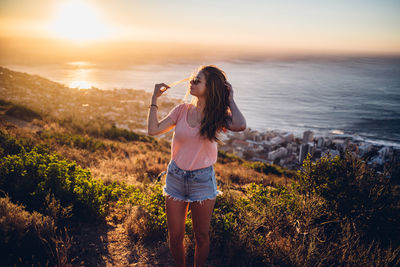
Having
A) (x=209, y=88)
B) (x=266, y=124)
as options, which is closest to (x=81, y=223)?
(x=209, y=88)

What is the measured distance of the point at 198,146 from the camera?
1.87 meters

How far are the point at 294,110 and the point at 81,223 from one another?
3529cm

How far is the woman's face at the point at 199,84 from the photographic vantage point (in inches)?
75.8

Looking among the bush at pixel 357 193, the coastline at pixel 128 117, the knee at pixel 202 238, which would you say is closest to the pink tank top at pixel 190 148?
the knee at pixel 202 238

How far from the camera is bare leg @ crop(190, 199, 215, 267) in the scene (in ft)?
6.19

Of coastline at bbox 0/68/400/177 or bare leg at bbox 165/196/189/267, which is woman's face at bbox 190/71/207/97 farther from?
coastline at bbox 0/68/400/177

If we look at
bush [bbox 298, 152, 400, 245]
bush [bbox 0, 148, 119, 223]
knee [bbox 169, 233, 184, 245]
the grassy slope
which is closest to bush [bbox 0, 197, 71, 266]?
the grassy slope

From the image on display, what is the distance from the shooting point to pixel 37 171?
10.2 ft

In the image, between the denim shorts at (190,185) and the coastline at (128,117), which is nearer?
the denim shorts at (190,185)

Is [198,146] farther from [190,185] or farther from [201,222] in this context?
[201,222]

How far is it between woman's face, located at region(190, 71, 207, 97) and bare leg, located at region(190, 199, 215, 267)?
3.08 ft

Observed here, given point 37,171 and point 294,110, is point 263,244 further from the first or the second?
point 294,110

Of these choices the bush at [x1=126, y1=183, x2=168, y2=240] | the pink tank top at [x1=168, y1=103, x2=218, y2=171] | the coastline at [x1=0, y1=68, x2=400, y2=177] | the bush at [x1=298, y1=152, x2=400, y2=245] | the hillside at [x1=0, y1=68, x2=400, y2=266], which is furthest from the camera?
the coastline at [x1=0, y1=68, x2=400, y2=177]

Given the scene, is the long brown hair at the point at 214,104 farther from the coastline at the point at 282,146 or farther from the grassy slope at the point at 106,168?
the coastline at the point at 282,146
